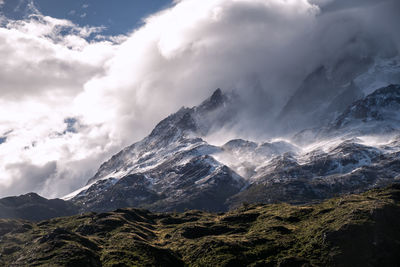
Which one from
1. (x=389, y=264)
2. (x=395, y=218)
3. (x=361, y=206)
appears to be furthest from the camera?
(x=361, y=206)

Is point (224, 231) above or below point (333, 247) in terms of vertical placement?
above

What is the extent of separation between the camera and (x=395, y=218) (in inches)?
5817

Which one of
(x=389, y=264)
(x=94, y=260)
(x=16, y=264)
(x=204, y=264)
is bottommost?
(x=389, y=264)

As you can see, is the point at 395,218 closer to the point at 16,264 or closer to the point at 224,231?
the point at 224,231

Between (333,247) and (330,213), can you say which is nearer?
(333,247)

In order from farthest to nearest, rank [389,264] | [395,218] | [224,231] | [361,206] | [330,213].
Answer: [224,231]
[330,213]
[361,206]
[395,218]
[389,264]

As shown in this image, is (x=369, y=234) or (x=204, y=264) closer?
(x=369, y=234)

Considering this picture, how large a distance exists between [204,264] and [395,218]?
79138 millimetres

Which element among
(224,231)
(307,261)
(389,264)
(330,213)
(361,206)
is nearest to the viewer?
(389,264)

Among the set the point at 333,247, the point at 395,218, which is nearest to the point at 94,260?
the point at 333,247

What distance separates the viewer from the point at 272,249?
15362 cm

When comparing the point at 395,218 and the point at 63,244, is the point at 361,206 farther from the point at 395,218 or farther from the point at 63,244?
the point at 63,244

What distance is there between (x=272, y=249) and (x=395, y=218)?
50400mm

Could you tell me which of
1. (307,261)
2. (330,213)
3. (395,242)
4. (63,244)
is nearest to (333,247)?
(307,261)
